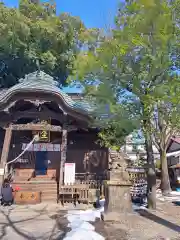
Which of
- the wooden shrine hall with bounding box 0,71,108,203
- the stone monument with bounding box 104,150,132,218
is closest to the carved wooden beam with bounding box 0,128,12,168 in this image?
the wooden shrine hall with bounding box 0,71,108,203

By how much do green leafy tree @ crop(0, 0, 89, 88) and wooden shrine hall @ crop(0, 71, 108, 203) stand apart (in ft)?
21.0

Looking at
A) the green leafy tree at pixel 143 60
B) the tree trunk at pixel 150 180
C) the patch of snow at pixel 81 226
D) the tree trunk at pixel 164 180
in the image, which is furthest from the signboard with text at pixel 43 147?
the tree trunk at pixel 164 180

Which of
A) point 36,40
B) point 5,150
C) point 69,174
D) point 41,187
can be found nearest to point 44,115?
point 5,150

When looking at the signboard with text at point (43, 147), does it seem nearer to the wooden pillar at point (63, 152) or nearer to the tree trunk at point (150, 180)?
the wooden pillar at point (63, 152)

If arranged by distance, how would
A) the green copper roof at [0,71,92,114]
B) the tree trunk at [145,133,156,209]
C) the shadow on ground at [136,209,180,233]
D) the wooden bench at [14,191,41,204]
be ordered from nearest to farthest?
1. the shadow on ground at [136,209,180,233]
2. the tree trunk at [145,133,156,209]
3. the wooden bench at [14,191,41,204]
4. the green copper roof at [0,71,92,114]

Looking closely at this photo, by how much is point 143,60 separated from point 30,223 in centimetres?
808

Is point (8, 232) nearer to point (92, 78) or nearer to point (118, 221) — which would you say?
point (118, 221)

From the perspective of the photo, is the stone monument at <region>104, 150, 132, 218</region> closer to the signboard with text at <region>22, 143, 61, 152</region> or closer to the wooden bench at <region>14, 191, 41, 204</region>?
the wooden bench at <region>14, 191, 41, 204</region>

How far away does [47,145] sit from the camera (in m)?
15.6

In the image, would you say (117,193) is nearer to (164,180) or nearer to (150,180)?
(150,180)

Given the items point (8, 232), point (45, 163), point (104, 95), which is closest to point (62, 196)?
point (45, 163)

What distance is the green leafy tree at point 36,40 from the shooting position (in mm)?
19797

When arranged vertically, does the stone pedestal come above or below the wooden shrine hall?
below

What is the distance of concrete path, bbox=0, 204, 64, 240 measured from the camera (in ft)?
23.1
